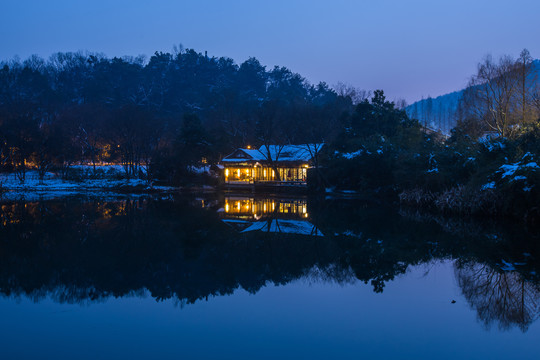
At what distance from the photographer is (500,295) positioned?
809 centimetres

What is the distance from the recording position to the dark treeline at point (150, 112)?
4644 centimetres

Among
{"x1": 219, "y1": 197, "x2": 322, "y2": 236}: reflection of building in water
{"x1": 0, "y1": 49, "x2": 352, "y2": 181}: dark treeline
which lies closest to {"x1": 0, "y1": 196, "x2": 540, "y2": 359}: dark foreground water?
{"x1": 219, "y1": 197, "x2": 322, "y2": 236}: reflection of building in water

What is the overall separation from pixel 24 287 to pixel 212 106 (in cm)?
6668

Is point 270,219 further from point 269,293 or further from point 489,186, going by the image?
point 269,293

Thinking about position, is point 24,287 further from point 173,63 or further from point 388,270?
point 173,63

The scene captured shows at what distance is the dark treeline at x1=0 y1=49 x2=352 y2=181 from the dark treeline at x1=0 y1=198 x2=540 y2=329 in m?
28.5

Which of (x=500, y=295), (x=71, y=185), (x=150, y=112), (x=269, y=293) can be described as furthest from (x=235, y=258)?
(x=150, y=112)

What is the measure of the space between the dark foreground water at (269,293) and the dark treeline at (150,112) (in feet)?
100

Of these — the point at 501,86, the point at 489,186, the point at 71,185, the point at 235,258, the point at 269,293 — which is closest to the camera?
the point at 269,293

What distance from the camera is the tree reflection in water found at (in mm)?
7035

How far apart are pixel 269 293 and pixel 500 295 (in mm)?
4502

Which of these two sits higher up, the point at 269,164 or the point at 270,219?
the point at 269,164

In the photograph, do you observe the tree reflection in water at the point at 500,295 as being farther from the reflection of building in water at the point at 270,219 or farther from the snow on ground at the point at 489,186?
the snow on ground at the point at 489,186

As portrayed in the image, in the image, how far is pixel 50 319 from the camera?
7.07 metres
